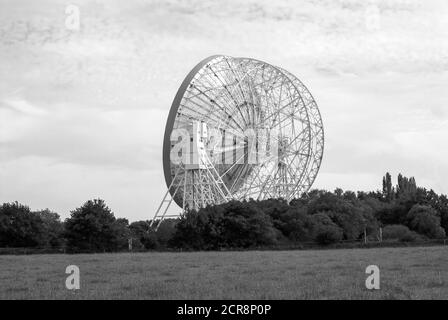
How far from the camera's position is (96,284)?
2212cm

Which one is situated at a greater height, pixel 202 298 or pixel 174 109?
pixel 174 109

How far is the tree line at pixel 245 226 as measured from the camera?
63281 mm

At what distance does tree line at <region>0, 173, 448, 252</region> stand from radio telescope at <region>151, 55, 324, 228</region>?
2422 millimetres

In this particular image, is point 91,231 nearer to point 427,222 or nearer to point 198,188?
point 198,188

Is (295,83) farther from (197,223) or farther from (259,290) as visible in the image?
(259,290)

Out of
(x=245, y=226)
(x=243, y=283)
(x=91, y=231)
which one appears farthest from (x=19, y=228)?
(x=243, y=283)

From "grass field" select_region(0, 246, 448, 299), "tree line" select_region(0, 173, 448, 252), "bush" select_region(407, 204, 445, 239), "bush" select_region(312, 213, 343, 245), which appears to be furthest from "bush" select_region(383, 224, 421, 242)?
"grass field" select_region(0, 246, 448, 299)

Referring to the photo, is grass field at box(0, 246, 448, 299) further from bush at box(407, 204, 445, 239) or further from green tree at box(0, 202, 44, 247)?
green tree at box(0, 202, 44, 247)
